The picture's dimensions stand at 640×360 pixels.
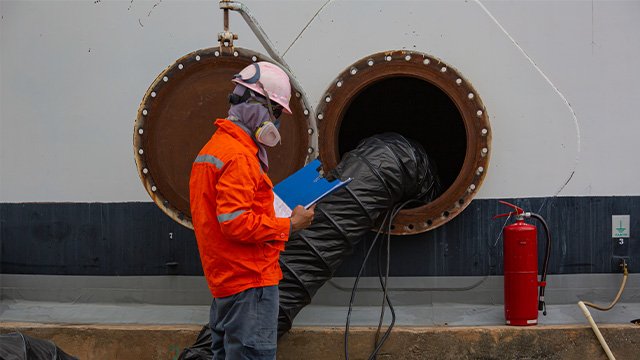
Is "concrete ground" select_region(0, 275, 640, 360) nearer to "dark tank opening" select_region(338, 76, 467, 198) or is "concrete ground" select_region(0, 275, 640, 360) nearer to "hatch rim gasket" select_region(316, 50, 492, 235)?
"hatch rim gasket" select_region(316, 50, 492, 235)

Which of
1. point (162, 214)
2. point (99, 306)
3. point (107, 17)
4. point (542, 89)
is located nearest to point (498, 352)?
point (542, 89)

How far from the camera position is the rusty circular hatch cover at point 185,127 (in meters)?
3.27

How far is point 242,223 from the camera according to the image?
2100 mm

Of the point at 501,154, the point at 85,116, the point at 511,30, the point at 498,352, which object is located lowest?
the point at 498,352

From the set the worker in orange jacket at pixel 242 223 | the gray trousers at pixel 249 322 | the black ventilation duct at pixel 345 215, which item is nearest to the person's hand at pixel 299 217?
the worker in orange jacket at pixel 242 223

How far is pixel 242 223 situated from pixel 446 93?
1.89 metres

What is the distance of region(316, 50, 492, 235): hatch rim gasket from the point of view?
3.46 metres

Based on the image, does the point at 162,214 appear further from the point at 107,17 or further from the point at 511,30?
the point at 511,30

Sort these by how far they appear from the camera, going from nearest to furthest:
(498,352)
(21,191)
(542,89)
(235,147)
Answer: (235,147) → (498,352) → (542,89) → (21,191)

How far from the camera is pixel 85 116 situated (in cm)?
389

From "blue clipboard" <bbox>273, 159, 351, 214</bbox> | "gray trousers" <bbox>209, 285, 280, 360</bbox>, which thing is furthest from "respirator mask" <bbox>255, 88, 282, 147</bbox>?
"gray trousers" <bbox>209, 285, 280, 360</bbox>

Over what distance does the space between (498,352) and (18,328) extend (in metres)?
2.90

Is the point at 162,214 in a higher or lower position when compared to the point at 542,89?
lower

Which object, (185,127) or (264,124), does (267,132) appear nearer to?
(264,124)
